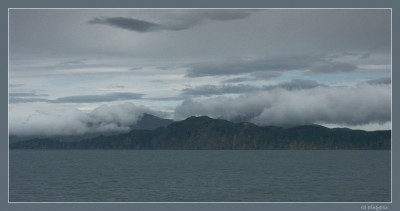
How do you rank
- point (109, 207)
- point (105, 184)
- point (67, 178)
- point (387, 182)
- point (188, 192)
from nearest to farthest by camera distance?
point (109, 207) < point (188, 192) < point (105, 184) < point (387, 182) < point (67, 178)

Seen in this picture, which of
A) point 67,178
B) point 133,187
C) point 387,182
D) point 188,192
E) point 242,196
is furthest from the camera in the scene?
point 67,178

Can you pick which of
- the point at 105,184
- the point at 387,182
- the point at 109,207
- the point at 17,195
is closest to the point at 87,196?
the point at 17,195

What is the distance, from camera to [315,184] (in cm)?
10056

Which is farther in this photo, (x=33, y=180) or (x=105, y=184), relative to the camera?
(x=33, y=180)

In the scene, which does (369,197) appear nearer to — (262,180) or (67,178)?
(262,180)

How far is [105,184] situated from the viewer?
102 meters

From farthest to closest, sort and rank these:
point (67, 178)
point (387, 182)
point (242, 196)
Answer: point (67, 178) < point (387, 182) < point (242, 196)

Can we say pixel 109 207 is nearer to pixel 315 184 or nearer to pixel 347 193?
pixel 347 193

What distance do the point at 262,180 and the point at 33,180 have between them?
137 feet

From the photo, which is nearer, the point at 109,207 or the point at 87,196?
the point at 109,207

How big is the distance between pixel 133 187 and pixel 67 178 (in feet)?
92.1

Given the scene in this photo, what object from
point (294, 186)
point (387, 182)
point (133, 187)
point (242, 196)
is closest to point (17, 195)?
point (133, 187)

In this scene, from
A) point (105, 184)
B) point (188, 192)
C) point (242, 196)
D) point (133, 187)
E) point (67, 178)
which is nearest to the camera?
point (242, 196)

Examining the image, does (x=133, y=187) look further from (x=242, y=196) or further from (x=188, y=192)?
(x=242, y=196)
